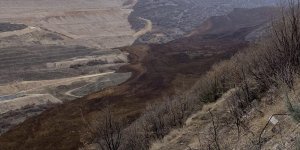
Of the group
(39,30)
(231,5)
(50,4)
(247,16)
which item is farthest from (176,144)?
(231,5)

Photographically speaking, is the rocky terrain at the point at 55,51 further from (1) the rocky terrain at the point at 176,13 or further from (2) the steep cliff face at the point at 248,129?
(2) the steep cliff face at the point at 248,129

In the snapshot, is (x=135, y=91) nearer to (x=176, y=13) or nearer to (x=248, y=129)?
(x=248, y=129)

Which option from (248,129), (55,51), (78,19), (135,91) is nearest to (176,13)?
(78,19)

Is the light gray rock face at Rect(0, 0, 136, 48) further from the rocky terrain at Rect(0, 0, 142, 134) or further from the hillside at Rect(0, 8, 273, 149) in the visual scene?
the hillside at Rect(0, 8, 273, 149)

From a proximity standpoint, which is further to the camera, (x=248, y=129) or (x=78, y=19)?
(x=78, y=19)

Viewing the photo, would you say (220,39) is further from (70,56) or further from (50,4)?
(50,4)

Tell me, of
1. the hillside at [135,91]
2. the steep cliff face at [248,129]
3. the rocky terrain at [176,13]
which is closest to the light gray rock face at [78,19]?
the rocky terrain at [176,13]

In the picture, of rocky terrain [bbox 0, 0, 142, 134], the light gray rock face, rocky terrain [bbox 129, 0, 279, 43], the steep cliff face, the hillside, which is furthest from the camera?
rocky terrain [bbox 129, 0, 279, 43]

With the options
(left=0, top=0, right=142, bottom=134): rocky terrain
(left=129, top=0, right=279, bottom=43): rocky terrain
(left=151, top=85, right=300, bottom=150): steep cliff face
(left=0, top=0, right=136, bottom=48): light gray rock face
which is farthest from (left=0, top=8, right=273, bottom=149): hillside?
(left=0, top=0, right=136, bottom=48): light gray rock face
